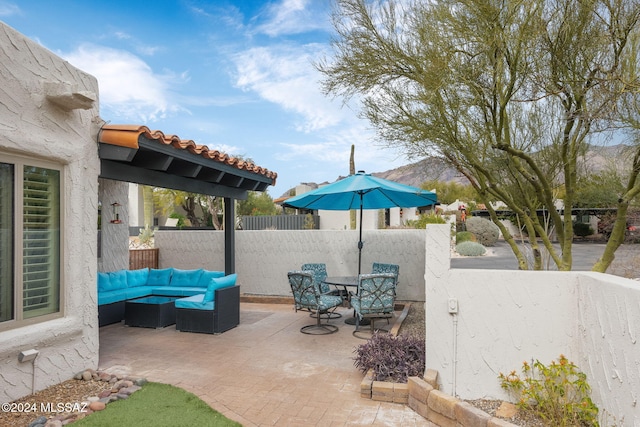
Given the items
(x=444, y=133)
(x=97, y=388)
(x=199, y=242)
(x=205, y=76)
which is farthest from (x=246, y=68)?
(x=97, y=388)

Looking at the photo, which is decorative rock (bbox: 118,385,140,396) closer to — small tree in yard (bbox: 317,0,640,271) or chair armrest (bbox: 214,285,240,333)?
chair armrest (bbox: 214,285,240,333)

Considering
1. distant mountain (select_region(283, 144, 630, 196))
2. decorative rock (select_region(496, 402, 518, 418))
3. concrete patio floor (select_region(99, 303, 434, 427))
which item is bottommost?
concrete patio floor (select_region(99, 303, 434, 427))

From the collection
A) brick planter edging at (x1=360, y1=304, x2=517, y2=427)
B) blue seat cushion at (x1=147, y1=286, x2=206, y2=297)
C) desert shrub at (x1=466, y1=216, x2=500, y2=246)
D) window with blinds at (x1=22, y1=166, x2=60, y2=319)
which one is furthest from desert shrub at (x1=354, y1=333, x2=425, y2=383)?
desert shrub at (x1=466, y1=216, x2=500, y2=246)

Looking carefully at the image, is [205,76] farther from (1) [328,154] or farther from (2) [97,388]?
(2) [97,388]

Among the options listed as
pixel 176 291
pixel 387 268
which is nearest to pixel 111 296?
pixel 176 291

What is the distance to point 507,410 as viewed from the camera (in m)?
3.82

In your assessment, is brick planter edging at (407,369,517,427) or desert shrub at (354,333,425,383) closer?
brick planter edging at (407,369,517,427)

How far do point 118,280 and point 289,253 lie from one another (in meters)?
4.19

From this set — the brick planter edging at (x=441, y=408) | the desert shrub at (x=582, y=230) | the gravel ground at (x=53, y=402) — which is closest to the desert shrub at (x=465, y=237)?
the desert shrub at (x=582, y=230)

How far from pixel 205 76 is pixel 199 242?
18.6ft

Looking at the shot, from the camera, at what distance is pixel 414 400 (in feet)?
14.0

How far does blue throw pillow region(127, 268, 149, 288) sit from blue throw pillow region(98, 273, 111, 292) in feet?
1.80

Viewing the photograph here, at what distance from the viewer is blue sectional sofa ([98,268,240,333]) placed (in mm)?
7344

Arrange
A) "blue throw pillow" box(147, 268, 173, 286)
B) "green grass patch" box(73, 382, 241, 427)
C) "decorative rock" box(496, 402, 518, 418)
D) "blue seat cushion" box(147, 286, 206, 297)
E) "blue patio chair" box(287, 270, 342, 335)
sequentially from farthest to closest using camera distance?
"blue throw pillow" box(147, 268, 173, 286), "blue seat cushion" box(147, 286, 206, 297), "blue patio chair" box(287, 270, 342, 335), "green grass patch" box(73, 382, 241, 427), "decorative rock" box(496, 402, 518, 418)
